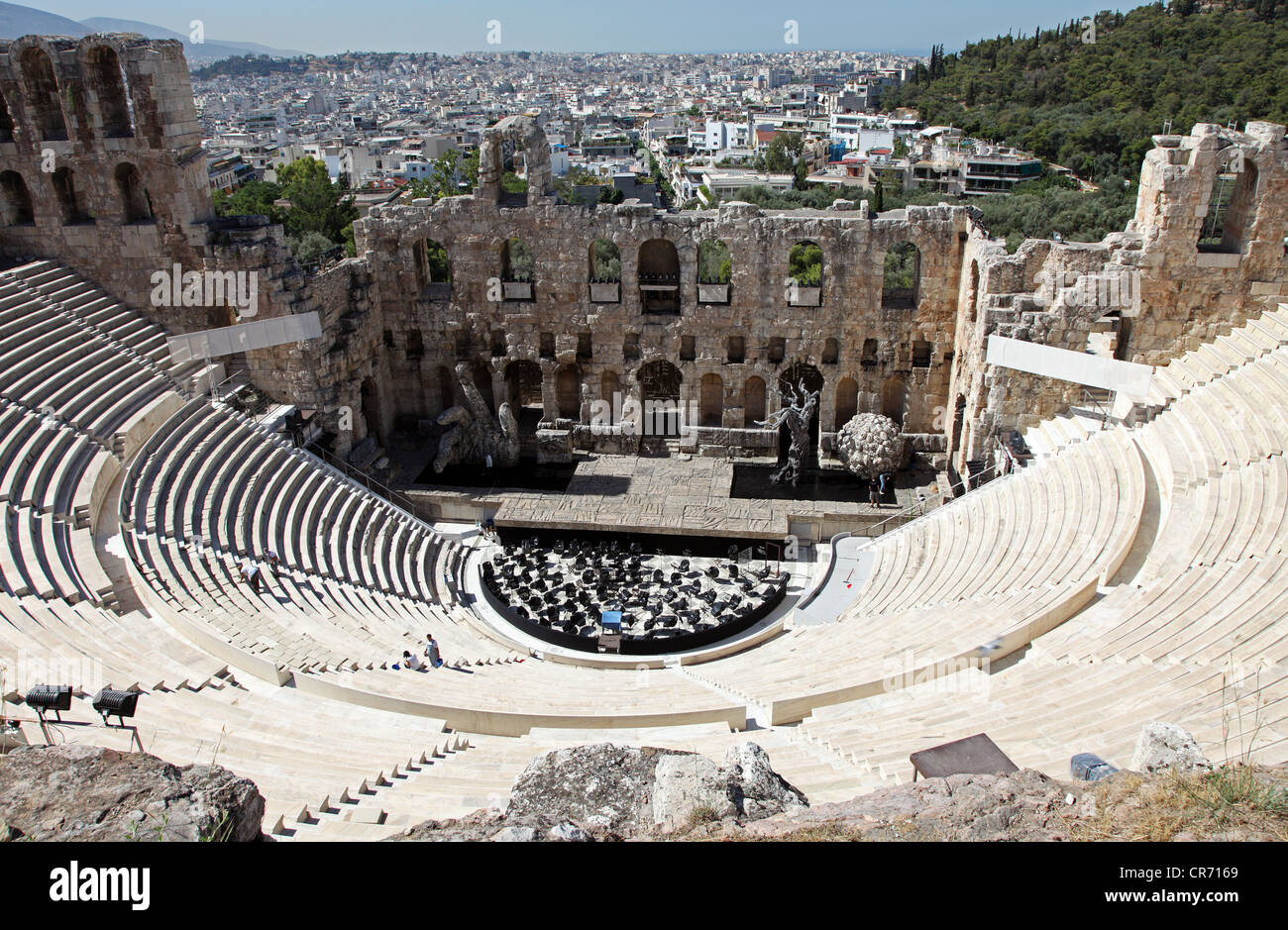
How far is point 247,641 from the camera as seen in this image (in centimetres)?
1365

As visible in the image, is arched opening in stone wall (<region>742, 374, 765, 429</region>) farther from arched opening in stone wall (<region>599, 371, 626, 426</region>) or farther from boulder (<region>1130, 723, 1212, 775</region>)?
boulder (<region>1130, 723, 1212, 775</region>)

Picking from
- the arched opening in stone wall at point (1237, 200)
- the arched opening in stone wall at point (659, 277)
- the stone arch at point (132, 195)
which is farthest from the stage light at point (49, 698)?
the arched opening in stone wall at point (1237, 200)

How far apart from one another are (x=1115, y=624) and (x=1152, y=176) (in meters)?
11.7

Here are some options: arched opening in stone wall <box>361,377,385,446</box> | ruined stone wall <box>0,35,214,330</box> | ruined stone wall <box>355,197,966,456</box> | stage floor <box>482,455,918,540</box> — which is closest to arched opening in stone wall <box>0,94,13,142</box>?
ruined stone wall <box>0,35,214,330</box>

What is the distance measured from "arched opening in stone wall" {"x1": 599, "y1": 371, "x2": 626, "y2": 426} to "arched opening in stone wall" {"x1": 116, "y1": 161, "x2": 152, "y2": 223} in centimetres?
1191

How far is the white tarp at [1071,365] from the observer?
750 inches

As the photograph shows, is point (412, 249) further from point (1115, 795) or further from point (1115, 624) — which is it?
point (1115, 795)

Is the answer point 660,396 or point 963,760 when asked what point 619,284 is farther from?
point 963,760

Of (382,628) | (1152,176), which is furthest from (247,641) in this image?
(1152,176)

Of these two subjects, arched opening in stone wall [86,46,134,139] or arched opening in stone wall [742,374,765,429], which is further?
Answer: arched opening in stone wall [742,374,765,429]

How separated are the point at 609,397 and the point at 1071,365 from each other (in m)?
11.8

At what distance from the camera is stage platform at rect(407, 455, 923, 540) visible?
21469 millimetres

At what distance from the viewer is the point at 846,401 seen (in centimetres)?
2538
